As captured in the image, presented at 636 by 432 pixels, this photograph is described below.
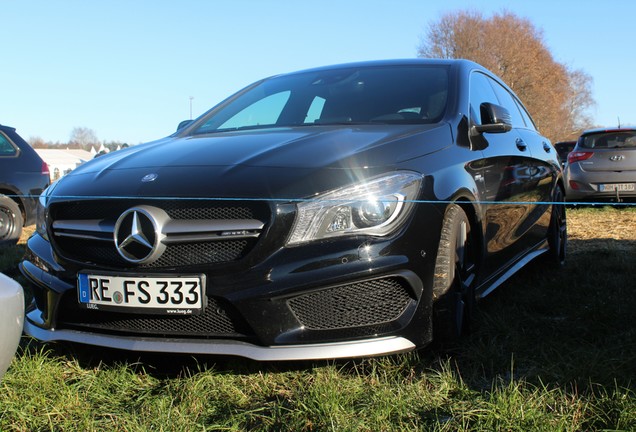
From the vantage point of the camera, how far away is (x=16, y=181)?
7.97 metres

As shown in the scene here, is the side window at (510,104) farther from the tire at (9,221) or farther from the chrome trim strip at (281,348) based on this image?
the tire at (9,221)

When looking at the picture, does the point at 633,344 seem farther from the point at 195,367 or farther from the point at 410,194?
the point at 195,367

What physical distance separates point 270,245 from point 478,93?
6.96 feet

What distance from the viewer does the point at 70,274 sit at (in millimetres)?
2863

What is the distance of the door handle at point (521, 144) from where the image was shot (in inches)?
176

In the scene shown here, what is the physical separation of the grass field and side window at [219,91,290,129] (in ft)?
5.03

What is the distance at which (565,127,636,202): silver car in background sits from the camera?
10.1m

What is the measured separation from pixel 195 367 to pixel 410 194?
1.21m

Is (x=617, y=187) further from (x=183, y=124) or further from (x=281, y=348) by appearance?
(x=281, y=348)

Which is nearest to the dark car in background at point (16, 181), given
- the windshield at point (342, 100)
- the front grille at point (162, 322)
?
the windshield at point (342, 100)

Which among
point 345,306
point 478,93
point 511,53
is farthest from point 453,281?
point 511,53

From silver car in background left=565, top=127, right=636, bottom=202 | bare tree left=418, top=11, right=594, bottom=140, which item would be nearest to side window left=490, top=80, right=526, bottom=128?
silver car in background left=565, top=127, right=636, bottom=202

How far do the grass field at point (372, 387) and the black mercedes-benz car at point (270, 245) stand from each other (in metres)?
0.16

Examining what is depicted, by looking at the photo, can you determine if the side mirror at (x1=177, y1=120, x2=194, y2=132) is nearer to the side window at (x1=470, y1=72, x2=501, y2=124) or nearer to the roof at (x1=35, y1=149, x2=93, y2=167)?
the side window at (x1=470, y1=72, x2=501, y2=124)
